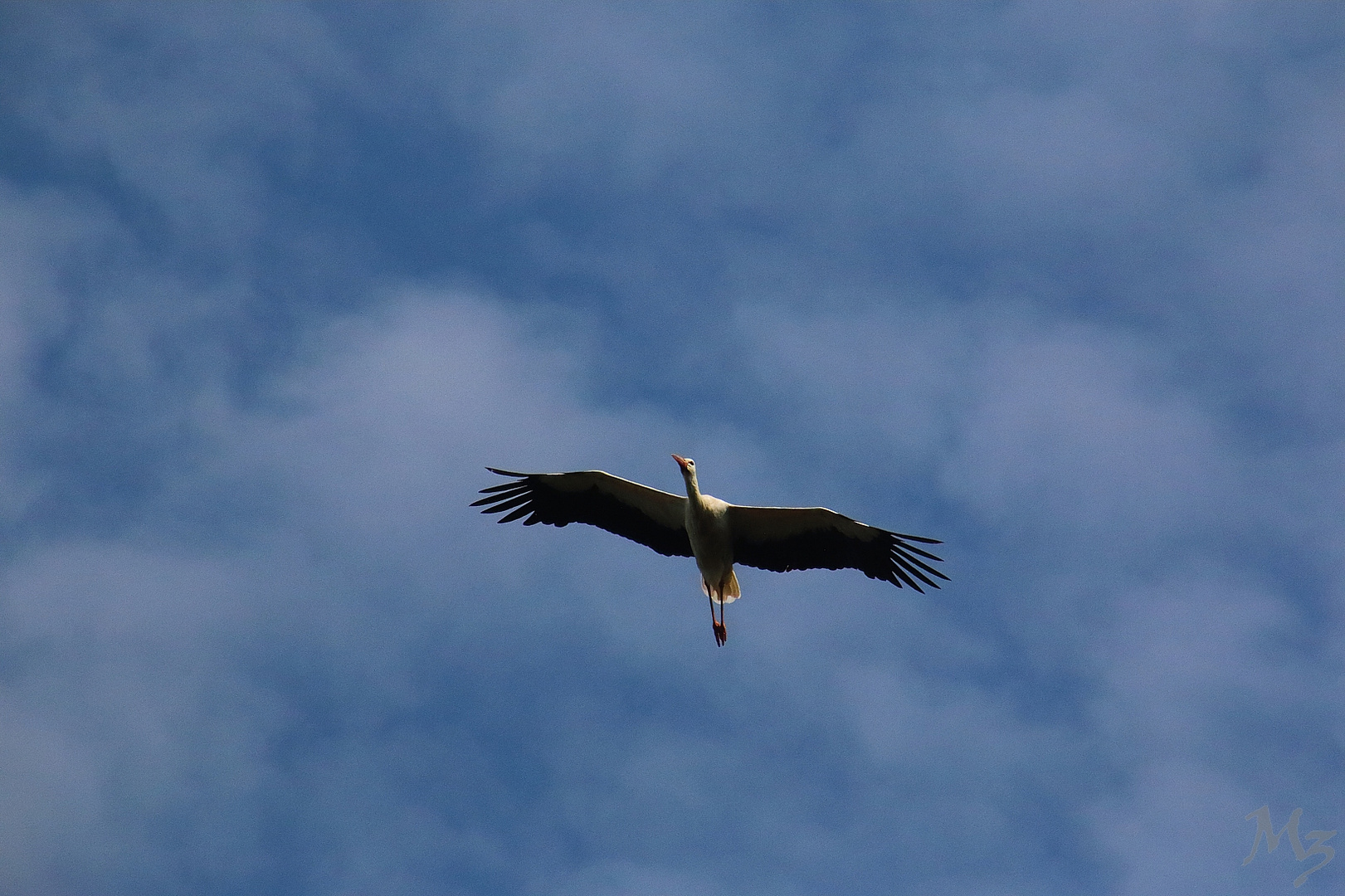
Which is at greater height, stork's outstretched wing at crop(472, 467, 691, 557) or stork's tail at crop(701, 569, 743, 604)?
stork's outstretched wing at crop(472, 467, 691, 557)

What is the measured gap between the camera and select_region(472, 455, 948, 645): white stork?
46.4 ft

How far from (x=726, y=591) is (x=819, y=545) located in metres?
1.20

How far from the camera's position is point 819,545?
14.5 metres

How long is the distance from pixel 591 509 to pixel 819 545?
2705mm

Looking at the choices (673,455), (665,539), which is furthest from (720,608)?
(673,455)

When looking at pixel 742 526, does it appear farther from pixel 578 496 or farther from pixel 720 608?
pixel 578 496

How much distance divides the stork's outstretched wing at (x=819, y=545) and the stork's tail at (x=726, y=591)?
0.24 m

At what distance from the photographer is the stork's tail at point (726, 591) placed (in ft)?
47.7

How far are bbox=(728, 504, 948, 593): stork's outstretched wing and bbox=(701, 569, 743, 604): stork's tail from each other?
242mm

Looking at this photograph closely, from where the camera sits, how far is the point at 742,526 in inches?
564

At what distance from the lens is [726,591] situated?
574 inches

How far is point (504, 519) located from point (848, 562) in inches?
159

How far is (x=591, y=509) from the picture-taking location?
1480cm

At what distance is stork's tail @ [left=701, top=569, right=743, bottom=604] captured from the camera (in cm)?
1455
